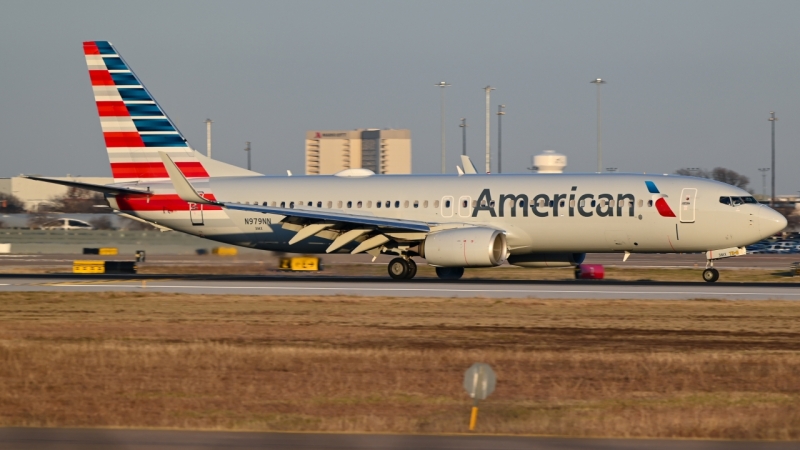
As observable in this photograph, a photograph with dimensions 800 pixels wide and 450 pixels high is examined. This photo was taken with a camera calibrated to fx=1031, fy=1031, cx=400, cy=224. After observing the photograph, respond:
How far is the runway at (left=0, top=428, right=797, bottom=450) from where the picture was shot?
11109 mm

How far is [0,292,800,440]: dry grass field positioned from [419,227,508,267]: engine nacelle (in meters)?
6.53

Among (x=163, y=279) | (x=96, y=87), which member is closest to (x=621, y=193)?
(x=163, y=279)

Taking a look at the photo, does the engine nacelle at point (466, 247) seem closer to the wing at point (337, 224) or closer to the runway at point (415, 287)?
the runway at point (415, 287)

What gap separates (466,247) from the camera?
117 feet

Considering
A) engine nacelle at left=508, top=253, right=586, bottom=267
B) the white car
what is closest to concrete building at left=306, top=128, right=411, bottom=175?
the white car

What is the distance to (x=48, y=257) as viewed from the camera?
2857 inches

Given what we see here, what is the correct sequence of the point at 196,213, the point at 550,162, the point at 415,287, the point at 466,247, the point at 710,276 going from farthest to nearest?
the point at 550,162, the point at 196,213, the point at 710,276, the point at 466,247, the point at 415,287

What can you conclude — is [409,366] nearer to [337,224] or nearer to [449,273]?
[337,224]

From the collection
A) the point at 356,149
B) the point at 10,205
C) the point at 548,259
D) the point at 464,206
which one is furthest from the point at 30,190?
the point at 548,259

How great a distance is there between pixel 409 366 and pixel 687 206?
20577 millimetres

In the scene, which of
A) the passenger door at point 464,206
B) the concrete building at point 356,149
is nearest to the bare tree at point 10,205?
the concrete building at point 356,149

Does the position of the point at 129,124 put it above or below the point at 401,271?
above

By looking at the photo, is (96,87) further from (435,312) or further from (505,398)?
(505,398)

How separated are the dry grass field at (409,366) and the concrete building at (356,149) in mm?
119317
